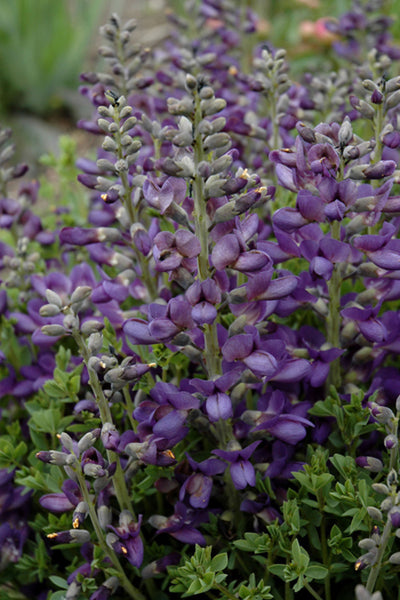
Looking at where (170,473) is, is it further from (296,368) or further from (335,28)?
(335,28)

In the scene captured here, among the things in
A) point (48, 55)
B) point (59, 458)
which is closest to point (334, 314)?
point (59, 458)

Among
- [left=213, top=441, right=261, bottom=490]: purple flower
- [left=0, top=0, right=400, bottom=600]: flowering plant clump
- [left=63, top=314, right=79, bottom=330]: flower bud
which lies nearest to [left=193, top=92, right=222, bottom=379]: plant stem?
[left=0, top=0, right=400, bottom=600]: flowering plant clump

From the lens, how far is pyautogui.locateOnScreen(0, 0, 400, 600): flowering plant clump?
4.56 ft

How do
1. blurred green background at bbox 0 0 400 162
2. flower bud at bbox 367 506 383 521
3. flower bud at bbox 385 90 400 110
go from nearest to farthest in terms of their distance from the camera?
flower bud at bbox 367 506 383 521, flower bud at bbox 385 90 400 110, blurred green background at bbox 0 0 400 162

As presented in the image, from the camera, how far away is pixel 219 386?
1.42 m

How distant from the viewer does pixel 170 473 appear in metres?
1.56

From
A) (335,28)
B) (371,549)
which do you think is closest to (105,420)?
(371,549)

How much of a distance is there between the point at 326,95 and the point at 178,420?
4.53 ft

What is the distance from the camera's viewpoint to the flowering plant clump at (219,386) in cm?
139

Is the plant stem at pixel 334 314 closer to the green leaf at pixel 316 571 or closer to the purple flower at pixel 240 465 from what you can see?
the purple flower at pixel 240 465

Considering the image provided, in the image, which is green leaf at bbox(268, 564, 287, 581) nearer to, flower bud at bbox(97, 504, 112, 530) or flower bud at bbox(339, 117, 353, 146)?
flower bud at bbox(97, 504, 112, 530)

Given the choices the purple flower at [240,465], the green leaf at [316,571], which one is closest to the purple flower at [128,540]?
the purple flower at [240,465]

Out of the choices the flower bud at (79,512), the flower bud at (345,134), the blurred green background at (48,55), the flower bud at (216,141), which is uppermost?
the flower bud at (216,141)

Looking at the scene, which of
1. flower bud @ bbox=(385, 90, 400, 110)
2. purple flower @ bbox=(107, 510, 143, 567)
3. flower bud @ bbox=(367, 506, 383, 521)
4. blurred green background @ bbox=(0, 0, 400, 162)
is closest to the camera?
flower bud @ bbox=(367, 506, 383, 521)
